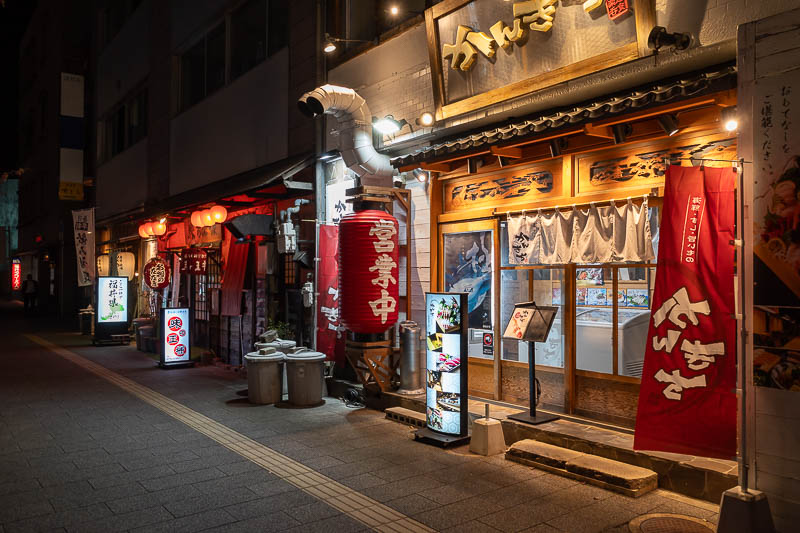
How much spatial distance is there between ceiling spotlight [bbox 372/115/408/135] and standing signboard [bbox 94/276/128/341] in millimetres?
14096

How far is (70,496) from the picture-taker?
694cm

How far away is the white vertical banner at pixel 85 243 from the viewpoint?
23.7 meters

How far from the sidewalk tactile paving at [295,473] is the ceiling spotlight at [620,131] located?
5.63 metres

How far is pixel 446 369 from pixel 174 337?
35.7ft

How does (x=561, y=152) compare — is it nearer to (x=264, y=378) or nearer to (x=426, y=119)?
(x=426, y=119)

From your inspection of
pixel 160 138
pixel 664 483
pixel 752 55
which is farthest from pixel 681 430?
pixel 160 138

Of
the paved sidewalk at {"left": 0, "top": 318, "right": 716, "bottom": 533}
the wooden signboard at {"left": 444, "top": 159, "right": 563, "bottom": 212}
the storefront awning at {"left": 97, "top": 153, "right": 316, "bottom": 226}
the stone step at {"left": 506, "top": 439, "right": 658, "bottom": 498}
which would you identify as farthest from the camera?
the storefront awning at {"left": 97, "top": 153, "right": 316, "bottom": 226}

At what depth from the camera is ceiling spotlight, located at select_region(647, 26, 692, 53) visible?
764 centimetres

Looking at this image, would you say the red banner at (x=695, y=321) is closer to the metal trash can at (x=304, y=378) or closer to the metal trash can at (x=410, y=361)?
the metal trash can at (x=410, y=361)

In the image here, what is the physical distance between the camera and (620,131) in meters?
7.98

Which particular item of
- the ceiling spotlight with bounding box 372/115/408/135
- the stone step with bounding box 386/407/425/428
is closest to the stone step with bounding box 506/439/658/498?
the stone step with bounding box 386/407/425/428

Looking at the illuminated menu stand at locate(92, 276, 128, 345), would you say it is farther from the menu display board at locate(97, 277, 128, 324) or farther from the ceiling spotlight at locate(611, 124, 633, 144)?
the ceiling spotlight at locate(611, 124, 633, 144)

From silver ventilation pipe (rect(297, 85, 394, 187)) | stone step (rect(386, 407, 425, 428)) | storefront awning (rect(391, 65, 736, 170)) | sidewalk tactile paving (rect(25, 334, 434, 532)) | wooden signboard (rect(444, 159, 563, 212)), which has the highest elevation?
silver ventilation pipe (rect(297, 85, 394, 187))

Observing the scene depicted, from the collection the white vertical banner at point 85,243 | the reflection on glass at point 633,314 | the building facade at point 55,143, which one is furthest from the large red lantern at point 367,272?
the building facade at point 55,143
